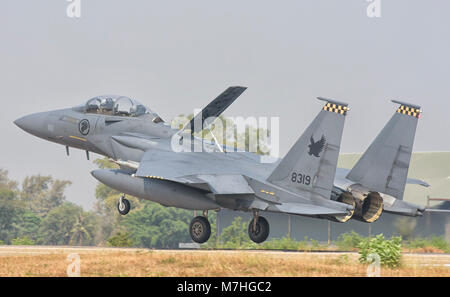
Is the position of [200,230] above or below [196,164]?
below

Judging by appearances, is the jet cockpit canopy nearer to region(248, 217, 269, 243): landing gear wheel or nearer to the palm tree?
region(248, 217, 269, 243): landing gear wheel

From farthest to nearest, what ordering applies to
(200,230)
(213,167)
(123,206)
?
(123,206), (200,230), (213,167)

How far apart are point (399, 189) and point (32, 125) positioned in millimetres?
11343

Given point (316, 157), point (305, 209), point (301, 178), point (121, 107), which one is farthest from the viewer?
point (121, 107)

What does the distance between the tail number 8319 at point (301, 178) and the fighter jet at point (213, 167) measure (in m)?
0.02

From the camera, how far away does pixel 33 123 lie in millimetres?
25219

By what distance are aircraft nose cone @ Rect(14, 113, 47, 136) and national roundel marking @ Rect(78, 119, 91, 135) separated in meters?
1.46

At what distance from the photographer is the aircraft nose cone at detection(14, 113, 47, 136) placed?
25.0m

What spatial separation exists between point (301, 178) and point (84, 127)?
24.8ft

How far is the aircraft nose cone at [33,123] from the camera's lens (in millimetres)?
25044

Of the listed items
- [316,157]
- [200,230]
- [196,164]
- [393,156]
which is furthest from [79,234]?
[316,157]

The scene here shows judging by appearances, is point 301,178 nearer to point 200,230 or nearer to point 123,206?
point 200,230

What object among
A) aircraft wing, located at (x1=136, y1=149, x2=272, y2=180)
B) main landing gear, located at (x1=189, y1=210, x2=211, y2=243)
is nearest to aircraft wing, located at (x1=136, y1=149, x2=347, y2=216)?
aircraft wing, located at (x1=136, y1=149, x2=272, y2=180)
